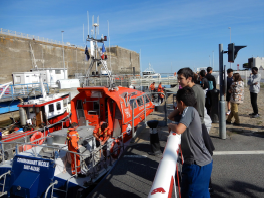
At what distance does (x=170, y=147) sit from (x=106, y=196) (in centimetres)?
245

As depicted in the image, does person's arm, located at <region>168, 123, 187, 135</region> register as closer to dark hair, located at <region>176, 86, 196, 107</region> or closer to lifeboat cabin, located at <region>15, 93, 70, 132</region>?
dark hair, located at <region>176, 86, 196, 107</region>

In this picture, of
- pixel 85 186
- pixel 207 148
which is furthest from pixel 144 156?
pixel 207 148

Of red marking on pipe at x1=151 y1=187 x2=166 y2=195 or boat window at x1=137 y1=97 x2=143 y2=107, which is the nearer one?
red marking on pipe at x1=151 y1=187 x2=166 y2=195

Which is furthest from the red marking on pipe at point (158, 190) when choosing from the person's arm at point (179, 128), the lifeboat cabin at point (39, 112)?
the lifeboat cabin at point (39, 112)

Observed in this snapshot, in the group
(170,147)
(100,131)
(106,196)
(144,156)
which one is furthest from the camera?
(100,131)

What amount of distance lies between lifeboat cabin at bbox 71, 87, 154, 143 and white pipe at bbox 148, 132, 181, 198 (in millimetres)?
4940

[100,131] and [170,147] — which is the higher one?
[170,147]

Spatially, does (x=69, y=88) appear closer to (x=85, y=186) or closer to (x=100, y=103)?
(x=100, y=103)

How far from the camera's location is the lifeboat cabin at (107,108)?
7665 millimetres

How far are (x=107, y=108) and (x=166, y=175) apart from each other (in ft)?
19.9

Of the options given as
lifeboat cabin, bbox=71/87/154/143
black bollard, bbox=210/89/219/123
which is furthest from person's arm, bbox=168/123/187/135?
black bollard, bbox=210/89/219/123

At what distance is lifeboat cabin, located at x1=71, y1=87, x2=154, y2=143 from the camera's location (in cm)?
767

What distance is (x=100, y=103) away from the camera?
853cm

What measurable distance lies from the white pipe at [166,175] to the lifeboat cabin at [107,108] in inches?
194
